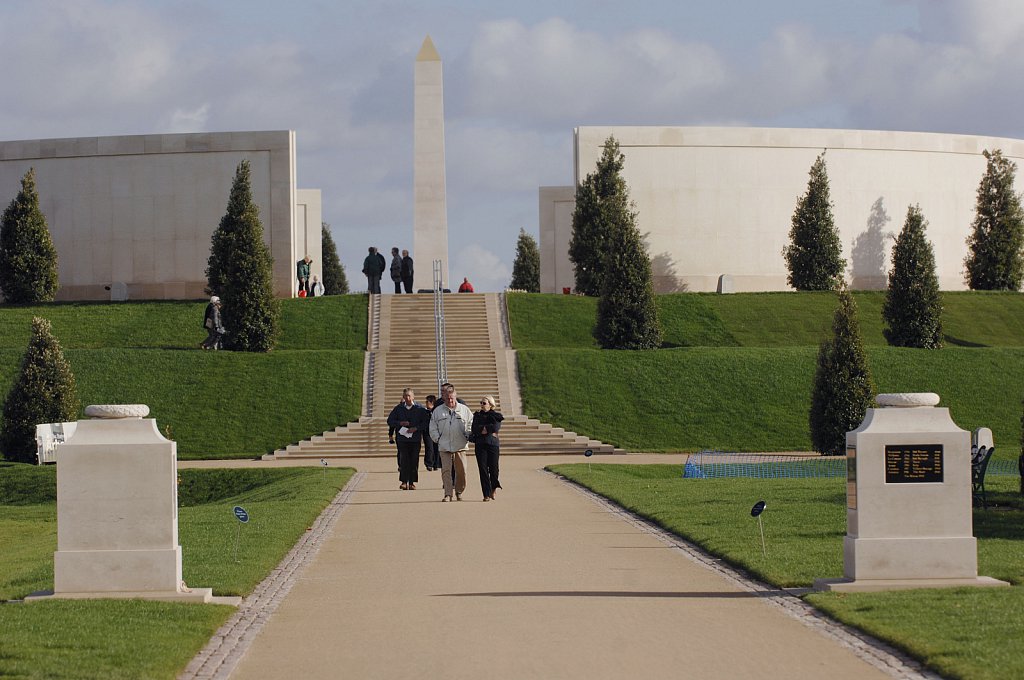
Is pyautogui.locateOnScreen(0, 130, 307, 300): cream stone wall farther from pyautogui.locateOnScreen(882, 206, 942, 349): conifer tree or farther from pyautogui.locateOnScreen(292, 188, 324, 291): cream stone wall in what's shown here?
pyautogui.locateOnScreen(882, 206, 942, 349): conifer tree

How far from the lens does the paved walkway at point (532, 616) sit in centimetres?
773

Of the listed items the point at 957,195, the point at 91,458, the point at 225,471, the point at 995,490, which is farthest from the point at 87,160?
the point at 91,458

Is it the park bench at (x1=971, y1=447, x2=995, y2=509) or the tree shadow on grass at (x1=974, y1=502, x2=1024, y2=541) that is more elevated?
the park bench at (x1=971, y1=447, x2=995, y2=509)

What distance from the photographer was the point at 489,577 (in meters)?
11.2

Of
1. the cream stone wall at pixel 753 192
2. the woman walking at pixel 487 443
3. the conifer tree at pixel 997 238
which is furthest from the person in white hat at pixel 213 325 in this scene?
the conifer tree at pixel 997 238

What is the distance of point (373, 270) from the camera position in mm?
46156

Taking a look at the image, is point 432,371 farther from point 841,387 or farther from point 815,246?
point 815,246

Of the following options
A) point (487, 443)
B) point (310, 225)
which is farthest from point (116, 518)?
point (310, 225)

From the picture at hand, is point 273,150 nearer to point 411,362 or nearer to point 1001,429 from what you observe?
point 411,362

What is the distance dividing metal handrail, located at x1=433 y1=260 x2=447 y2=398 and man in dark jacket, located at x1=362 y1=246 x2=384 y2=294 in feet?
7.17

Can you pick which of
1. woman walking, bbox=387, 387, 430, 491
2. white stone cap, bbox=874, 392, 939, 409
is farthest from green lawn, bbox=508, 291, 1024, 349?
white stone cap, bbox=874, 392, 939, 409

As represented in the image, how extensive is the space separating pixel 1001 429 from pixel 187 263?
96.4 feet

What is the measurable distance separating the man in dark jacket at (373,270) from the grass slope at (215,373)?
2705 millimetres

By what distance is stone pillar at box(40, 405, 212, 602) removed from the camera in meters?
10.2
